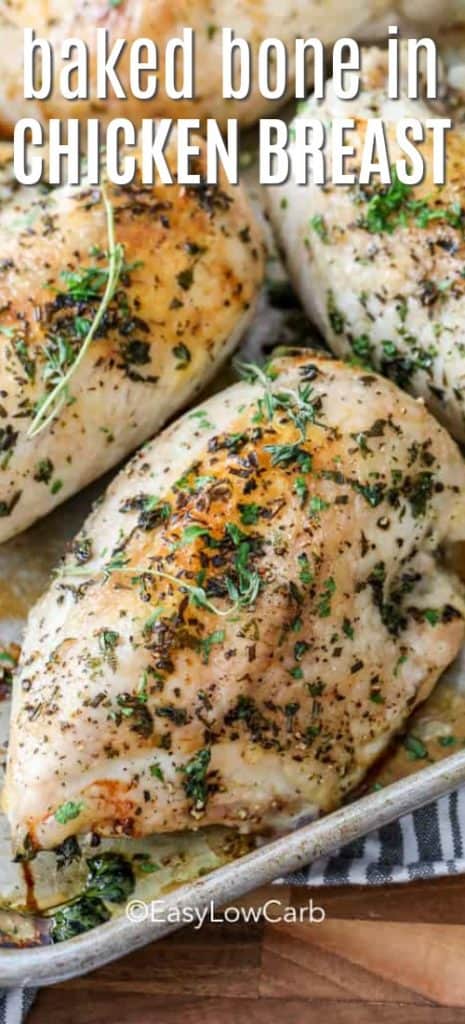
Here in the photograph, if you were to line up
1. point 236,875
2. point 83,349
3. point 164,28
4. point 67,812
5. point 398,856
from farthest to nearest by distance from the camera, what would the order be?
point 164,28 < point 83,349 < point 398,856 < point 67,812 < point 236,875

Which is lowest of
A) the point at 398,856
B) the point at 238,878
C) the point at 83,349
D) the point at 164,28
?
the point at 398,856

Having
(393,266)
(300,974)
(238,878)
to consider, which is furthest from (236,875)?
(393,266)

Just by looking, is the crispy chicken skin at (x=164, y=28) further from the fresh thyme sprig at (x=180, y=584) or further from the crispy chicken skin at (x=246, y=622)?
the fresh thyme sprig at (x=180, y=584)

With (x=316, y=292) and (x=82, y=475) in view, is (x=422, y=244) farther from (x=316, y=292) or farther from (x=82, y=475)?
(x=82, y=475)

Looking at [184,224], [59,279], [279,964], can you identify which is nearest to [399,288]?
[184,224]

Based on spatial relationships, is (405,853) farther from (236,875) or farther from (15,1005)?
(15,1005)

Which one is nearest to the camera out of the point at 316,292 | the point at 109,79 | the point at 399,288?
the point at 399,288
